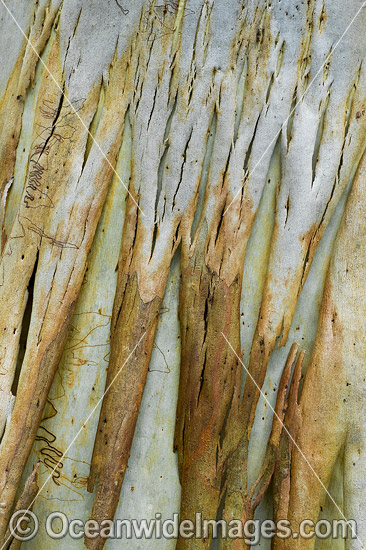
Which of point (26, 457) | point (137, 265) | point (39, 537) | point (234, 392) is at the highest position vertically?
point (137, 265)

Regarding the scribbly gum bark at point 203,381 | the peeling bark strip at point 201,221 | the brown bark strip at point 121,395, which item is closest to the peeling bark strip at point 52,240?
the peeling bark strip at point 201,221

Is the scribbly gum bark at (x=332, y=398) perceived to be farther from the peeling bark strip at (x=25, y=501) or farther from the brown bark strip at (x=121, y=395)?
the peeling bark strip at (x=25, y=501)

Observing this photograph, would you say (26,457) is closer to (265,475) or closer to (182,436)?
(182,436)

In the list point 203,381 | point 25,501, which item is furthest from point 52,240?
point 25,501

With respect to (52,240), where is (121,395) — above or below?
below

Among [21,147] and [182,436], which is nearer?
[182,436]

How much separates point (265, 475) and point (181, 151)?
868 millimetres

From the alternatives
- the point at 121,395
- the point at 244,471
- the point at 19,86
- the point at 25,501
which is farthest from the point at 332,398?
the point at 19,86

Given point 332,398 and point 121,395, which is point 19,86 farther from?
point 332,398

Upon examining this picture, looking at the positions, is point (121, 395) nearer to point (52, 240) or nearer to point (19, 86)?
point (52, 240)

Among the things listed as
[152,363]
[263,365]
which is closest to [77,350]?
[152,363]

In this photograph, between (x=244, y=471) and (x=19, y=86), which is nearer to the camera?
(x=244, y=471)

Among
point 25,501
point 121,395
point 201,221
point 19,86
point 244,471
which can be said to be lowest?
point 25,501

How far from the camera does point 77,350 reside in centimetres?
142
